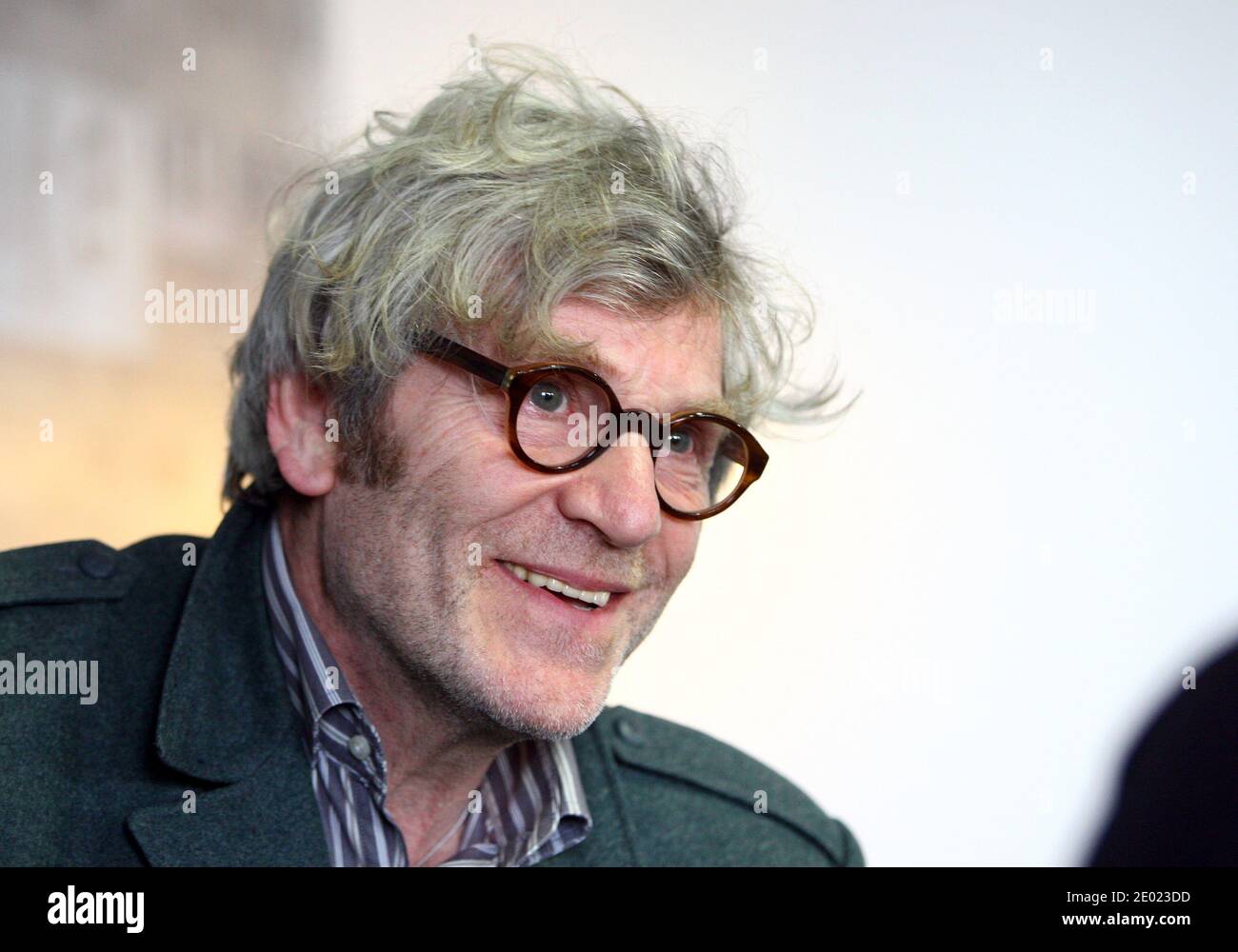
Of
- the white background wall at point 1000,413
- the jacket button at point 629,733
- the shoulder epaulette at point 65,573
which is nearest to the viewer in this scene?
the shoulder epaulette at point 65,573

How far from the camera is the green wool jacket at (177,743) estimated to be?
1283 mm

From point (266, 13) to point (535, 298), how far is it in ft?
4.82

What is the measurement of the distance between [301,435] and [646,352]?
0.45 metres

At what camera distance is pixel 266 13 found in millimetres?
2457

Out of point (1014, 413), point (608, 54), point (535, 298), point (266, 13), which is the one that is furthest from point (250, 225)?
point (1014, 413)

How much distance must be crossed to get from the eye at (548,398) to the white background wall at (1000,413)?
87 centimetres

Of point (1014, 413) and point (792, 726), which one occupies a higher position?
point (1014, 413)

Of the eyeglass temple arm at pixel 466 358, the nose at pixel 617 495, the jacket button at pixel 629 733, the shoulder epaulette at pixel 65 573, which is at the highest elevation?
the eyeglass temple arm at pixel 466 358

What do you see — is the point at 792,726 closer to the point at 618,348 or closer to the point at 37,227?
the point at 618,348

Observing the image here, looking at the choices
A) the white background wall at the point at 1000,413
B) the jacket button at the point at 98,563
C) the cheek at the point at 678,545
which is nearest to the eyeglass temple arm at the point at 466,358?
the cheek at the point at 678,545

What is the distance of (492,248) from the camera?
1.40 m

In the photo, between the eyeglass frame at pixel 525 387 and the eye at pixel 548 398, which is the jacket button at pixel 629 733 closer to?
the eyeglass frame at pixel 525 387
